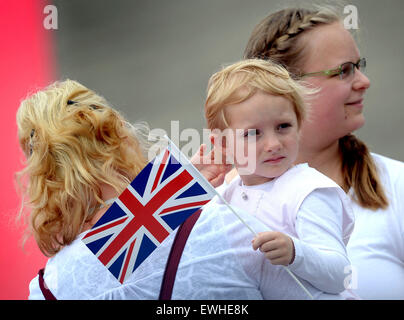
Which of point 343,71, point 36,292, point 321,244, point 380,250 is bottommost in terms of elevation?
point 380,250

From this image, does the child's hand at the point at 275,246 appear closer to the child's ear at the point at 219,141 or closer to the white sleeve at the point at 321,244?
the white sleeve at the point at 321,244

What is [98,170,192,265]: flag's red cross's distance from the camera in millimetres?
1395

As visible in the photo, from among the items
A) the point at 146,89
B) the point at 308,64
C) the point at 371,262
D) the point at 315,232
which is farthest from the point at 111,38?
the point at 315,232

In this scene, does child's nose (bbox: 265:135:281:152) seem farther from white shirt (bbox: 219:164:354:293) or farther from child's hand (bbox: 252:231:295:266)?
child's hand (bbox: 252:231:295:266)

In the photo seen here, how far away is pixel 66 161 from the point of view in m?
1.43

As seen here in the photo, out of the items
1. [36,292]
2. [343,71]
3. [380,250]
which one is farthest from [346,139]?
[36,292]

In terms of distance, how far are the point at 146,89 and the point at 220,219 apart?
311 cm

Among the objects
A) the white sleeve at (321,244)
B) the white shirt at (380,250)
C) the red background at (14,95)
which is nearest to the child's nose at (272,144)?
the white sleeve at (321,244)

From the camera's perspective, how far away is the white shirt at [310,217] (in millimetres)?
1351

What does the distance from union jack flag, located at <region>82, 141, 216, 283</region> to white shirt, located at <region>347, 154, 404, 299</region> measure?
0.65m

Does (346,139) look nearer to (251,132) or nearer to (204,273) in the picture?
(251,132)

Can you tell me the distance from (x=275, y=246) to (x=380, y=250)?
746 millimetres

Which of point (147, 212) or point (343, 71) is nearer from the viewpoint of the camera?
point (147, 212)

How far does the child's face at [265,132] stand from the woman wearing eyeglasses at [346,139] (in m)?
0.50
